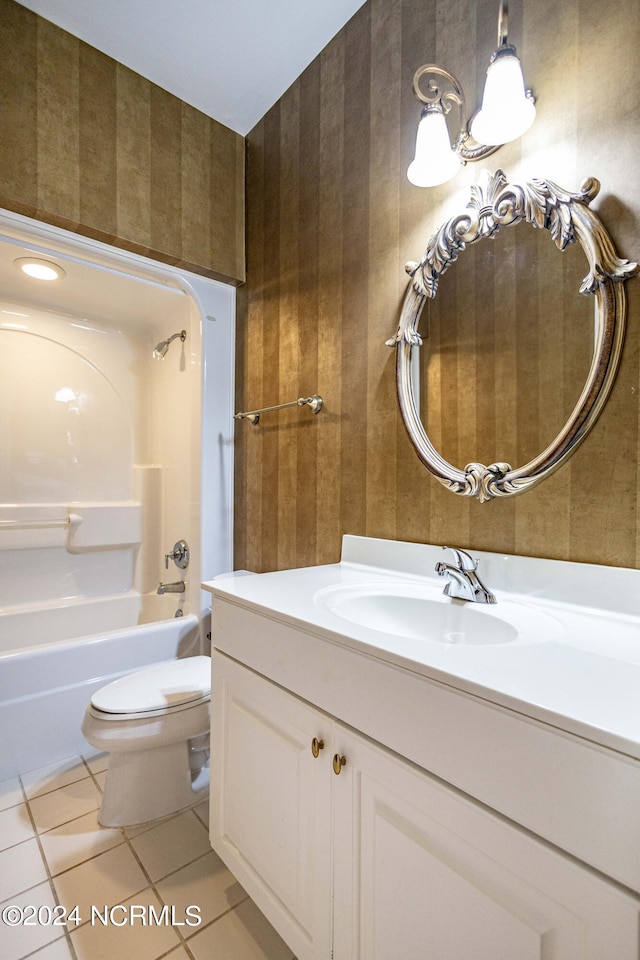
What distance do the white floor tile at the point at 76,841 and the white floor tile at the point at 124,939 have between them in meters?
0.23

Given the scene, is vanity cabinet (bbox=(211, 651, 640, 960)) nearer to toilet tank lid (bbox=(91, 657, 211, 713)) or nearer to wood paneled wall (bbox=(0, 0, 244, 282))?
toilet tank lid (bbox=(91, 657, 211, 713))

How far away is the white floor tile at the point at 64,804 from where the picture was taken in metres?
1.46

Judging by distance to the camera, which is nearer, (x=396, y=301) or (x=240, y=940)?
(x=240, y=940)

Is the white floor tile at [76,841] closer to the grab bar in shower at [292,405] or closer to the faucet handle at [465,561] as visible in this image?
the faucet handle at [465,561]

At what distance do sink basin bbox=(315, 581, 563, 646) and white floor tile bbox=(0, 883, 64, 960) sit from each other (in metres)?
1.01

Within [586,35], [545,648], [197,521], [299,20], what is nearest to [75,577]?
[197,521]

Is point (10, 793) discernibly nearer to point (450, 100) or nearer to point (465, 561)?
point (465, 561)

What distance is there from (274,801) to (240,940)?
1.39 feet

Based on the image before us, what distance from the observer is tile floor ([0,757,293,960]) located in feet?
3.51

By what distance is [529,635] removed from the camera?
0.85 meters

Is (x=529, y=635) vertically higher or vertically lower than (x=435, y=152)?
lower

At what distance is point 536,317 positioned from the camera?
112cm

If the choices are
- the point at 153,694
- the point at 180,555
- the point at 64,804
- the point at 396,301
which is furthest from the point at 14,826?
the point at 396,301

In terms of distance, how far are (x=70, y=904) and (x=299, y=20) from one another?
280 centimetres
